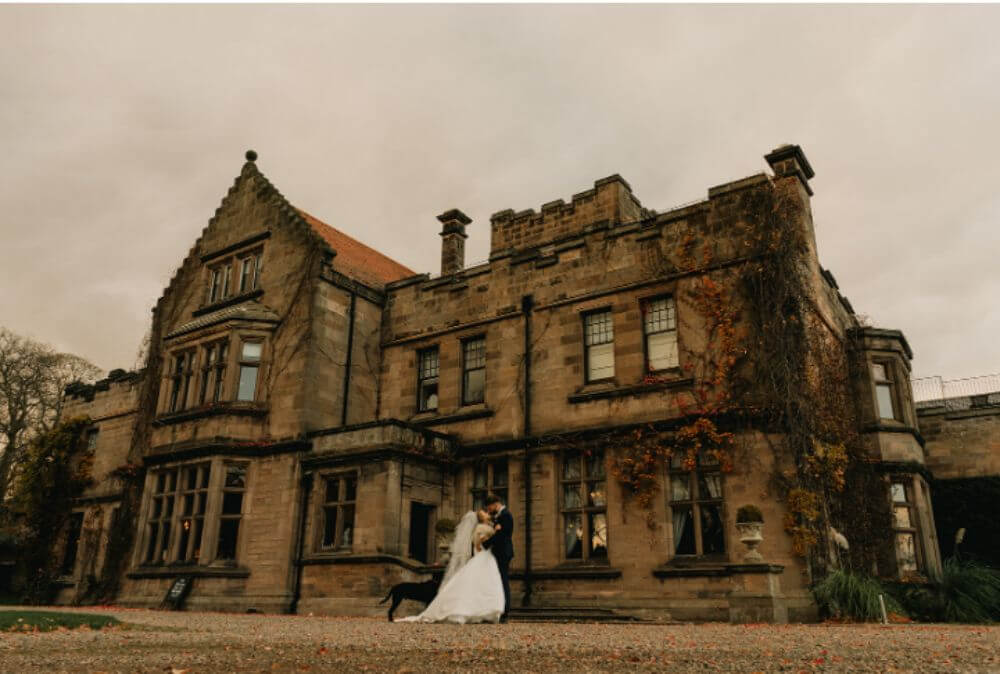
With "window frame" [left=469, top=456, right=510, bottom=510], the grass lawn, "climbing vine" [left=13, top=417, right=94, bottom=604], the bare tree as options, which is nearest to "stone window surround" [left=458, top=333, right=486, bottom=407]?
"window frame" [left=469, top=456, right=510, bottom=510]

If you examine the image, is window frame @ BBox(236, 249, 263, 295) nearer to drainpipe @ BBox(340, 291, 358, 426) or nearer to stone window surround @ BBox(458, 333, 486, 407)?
drainpipe @ BBox(340, 291, 358, 426)

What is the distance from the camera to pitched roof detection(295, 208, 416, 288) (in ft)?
69.5

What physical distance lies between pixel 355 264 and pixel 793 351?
12642 mm

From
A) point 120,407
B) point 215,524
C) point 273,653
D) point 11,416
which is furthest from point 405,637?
point 11,416

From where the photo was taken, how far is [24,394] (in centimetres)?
3322

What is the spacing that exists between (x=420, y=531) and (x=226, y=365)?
6621 mm

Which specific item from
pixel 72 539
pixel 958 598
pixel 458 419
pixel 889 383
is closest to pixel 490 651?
pixel 958 598

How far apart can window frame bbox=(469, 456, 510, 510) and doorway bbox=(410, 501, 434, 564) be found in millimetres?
1064

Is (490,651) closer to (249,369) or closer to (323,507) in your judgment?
(323,507)

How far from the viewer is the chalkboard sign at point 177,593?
17062 millimetres

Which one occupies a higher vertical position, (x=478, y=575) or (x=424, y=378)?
(x=424, y=378)

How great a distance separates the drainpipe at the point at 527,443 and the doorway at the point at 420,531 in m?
2.49

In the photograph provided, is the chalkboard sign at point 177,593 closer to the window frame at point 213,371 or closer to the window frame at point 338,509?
the window frame at point 338,509

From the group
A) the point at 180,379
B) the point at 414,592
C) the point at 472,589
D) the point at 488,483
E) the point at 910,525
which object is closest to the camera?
the point at 472,589
